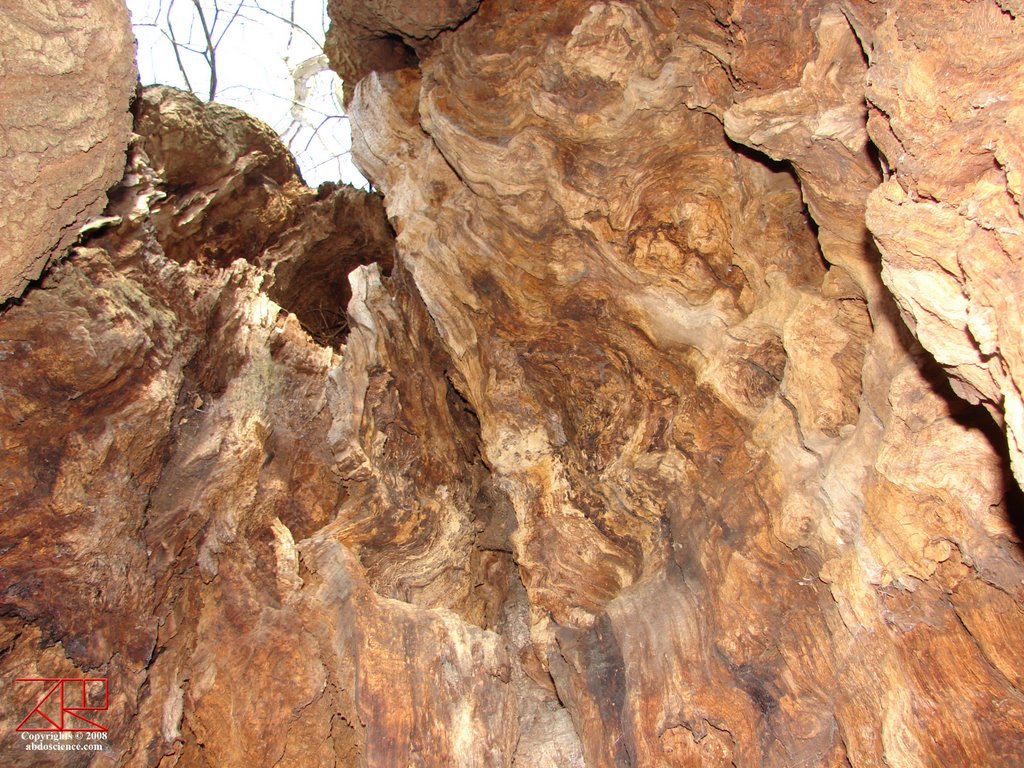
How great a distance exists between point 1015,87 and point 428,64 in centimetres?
426

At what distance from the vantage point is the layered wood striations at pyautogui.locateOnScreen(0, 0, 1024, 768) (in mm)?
2648

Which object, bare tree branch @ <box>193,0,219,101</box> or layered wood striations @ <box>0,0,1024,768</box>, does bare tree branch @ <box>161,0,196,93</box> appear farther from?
layered wood striations @ <box>0,0,1024,768</box>

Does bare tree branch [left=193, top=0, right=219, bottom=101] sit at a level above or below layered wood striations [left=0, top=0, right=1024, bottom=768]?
above

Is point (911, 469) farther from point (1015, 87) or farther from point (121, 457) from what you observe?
A: point (121, 457)

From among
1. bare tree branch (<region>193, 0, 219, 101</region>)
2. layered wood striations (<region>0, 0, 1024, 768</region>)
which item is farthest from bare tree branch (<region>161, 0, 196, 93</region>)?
layered wood striations (<region>0, 0, 1024, 768</region>)

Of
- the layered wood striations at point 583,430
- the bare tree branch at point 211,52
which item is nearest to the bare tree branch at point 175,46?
the bare tree branch at point 211,52

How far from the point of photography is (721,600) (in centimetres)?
370

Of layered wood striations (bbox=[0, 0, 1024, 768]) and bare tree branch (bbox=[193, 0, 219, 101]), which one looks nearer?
layered wood striations (bbox=[0, 0, 1024, 768])

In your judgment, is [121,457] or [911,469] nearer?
[911,469]

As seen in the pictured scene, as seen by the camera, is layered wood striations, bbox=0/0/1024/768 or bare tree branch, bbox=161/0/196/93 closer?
layered wood striations, bbox=0/0/1024/768

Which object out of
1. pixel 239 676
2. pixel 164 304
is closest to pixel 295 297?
pixel 164 304

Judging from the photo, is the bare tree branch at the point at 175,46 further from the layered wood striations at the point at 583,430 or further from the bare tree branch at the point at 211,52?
the layered wood striations at the point at 583,430

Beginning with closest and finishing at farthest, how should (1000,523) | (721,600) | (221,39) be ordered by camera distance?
1. (1000,523)
2. (721,600)
3. (221,39)

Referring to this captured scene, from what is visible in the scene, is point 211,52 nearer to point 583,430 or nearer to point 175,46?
point 175,46
